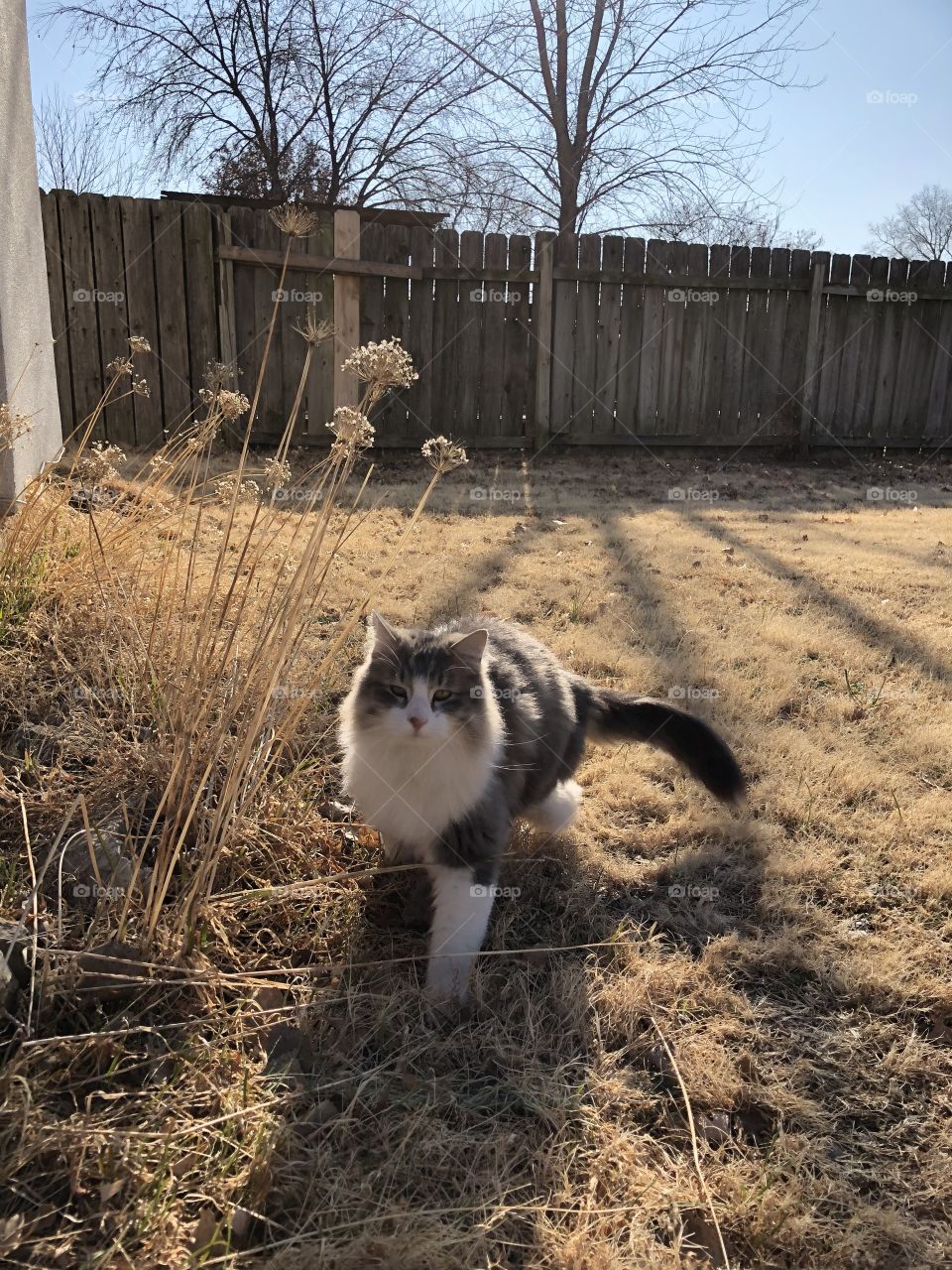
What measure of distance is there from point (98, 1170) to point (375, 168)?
656 inches

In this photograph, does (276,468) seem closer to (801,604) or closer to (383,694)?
(383,694)

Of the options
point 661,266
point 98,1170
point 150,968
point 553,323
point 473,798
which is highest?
point 661,266

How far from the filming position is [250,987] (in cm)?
197

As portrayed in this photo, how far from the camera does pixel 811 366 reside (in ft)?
32.4

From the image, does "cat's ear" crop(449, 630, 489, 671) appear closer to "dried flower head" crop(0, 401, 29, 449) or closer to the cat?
the cat

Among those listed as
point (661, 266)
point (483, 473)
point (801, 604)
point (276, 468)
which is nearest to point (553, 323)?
point (661, 266)

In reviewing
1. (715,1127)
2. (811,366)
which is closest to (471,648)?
(715,1127)

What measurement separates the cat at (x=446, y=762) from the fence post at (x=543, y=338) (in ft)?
22.6

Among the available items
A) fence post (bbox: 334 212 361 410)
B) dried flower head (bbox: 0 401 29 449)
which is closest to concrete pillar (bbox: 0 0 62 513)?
dried flower head (bbox: 0 401 29 449)

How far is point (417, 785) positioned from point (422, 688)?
0.26m

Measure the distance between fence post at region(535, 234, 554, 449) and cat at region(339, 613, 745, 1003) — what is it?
22.6 feet

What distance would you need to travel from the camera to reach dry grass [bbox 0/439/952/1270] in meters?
1.49

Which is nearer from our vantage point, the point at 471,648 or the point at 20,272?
the point at 471,648

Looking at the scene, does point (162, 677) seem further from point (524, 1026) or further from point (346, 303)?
point (346, 303)
